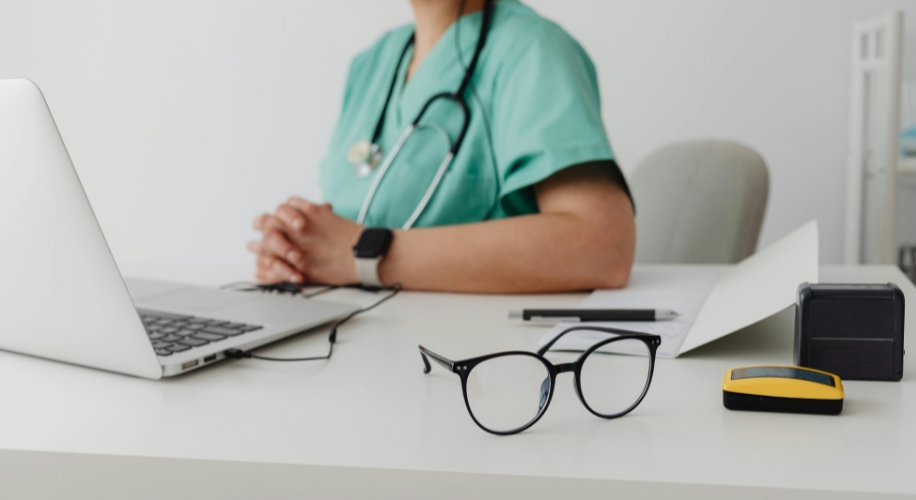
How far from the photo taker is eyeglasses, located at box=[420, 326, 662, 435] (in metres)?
0.37

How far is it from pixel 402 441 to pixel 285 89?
2.46 meters

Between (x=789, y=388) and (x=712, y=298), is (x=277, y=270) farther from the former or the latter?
(x=789, y=388)

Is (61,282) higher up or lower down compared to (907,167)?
higher up

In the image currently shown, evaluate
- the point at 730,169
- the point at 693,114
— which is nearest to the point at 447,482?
the point at 730,169

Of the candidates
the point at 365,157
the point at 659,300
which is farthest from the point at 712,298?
the point at 365,157

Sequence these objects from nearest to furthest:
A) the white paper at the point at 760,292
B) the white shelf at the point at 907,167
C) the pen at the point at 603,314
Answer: the white paper at the point at 760,292, the pen at the point at 603,314, the white shelf at the point at 907,167

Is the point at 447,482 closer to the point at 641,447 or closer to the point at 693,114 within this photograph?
the point at 641,447

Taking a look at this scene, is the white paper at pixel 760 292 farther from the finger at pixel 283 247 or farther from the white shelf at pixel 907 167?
the white shelf at pixel 907 167

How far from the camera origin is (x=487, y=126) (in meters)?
0.94

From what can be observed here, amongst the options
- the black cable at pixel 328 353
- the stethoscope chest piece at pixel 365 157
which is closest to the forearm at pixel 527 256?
the black cable at pixel 328 353

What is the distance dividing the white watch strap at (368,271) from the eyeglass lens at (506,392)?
41 centimetres

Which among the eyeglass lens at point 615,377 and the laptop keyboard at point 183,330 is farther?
the laptop keyboard at point 183,330

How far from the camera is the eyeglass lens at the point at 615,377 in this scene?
39 cm

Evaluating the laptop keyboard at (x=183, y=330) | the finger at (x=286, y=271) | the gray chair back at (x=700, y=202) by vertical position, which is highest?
the laptop keyboard at (x=183, y=330)
